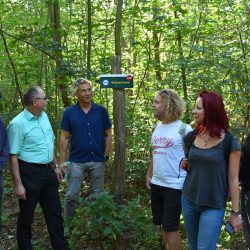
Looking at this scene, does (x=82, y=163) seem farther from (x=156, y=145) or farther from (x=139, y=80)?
(x=139, y=80)

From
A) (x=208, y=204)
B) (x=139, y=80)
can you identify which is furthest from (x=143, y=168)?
(x=208, y=204)

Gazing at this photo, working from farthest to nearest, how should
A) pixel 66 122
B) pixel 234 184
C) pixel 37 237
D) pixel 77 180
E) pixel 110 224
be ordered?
pixel 37 237 < pixel 66 122 < pixel 77 180 < pixel 110 224 < pixel 234 184

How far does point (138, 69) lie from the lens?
9.44 metres

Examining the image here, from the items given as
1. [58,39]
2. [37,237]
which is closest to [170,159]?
[37,237]

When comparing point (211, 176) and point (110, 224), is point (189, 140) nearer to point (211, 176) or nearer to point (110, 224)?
point (211, 176)

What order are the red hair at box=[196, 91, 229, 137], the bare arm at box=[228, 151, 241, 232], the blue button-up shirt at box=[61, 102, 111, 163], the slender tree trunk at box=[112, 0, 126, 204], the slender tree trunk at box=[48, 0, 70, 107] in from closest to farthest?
the bare arm at box=[228, 151, 241, 232] → the red hair at box=[196, 91, 229, 137] → the slender tree trunk at box=[112, 0, 126, 204] → the blue button-up shirt at box=[61, 102, 111, 163] → the slender tree trunk at box=[48, 0, 70, 107]

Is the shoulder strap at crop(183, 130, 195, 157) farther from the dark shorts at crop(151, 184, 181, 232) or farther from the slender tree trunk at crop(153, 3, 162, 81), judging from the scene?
the slender tree trunk at crop(153, 3, 162, 81)

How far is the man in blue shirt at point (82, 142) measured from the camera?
5.33 meters

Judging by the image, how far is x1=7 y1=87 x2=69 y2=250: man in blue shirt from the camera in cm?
443

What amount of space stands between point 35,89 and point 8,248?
2.37m

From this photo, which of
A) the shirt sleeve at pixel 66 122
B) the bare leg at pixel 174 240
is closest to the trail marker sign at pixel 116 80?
the shirt sleeve at pixel 66 122

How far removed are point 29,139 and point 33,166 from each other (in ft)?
1.06

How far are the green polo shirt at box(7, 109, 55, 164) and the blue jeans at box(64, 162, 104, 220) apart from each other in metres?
0.77

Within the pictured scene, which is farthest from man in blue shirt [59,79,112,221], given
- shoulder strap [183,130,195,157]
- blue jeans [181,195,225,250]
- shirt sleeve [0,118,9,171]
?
blue jeans [181,195,225,250]
